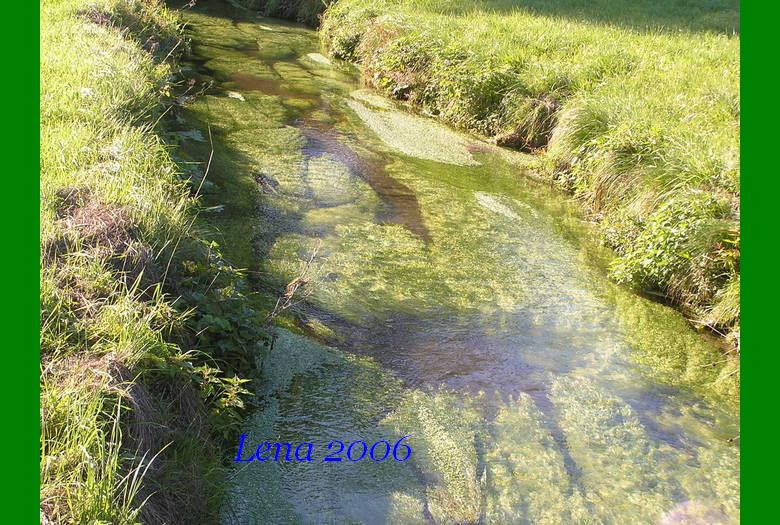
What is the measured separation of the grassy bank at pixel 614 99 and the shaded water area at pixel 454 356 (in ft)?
1.06

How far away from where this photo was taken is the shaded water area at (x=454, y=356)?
289 cm

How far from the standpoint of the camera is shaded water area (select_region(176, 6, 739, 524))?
114 inches

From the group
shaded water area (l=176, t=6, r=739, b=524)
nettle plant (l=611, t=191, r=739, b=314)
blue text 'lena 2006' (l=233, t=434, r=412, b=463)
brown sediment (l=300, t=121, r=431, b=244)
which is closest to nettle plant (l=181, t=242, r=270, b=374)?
shaded water area (l=176, t=6, r=739, b=524)

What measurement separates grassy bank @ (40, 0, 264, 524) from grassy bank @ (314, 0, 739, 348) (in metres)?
2.91

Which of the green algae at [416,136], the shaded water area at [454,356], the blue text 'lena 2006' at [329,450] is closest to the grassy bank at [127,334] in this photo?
the blue text 'lena 2006' at [329,450]

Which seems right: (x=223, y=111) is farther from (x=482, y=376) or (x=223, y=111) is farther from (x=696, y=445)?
(x=696, y=445)

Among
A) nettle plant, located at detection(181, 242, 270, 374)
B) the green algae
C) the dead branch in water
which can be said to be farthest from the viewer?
the green algae

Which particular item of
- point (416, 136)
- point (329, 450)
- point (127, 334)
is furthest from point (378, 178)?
point (127, 334)

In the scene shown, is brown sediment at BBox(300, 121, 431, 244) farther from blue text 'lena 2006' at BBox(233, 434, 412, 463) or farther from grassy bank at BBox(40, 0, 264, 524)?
blue text 'lena 2006' at BBox(233, 434, 412, 463)

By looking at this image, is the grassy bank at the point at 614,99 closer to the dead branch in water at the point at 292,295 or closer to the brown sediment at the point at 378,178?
the brown sediment at the point at 378,178

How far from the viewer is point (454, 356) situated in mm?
3791

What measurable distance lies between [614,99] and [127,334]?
206 inches

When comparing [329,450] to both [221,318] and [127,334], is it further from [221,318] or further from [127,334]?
[127,334]

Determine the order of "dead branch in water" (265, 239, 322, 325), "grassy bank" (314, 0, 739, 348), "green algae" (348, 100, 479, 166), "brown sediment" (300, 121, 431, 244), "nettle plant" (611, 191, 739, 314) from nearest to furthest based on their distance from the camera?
1. "dead branch in water" (265, 239, 322, 325)
2. "nettle plant" (611, 191, 739, 314)
3. "grassy bank" (314, 0, 739, 348)
4. "brown sediment" (300, 121, 431, 244)
5. "green algae" (348, 100, 479, 166)
